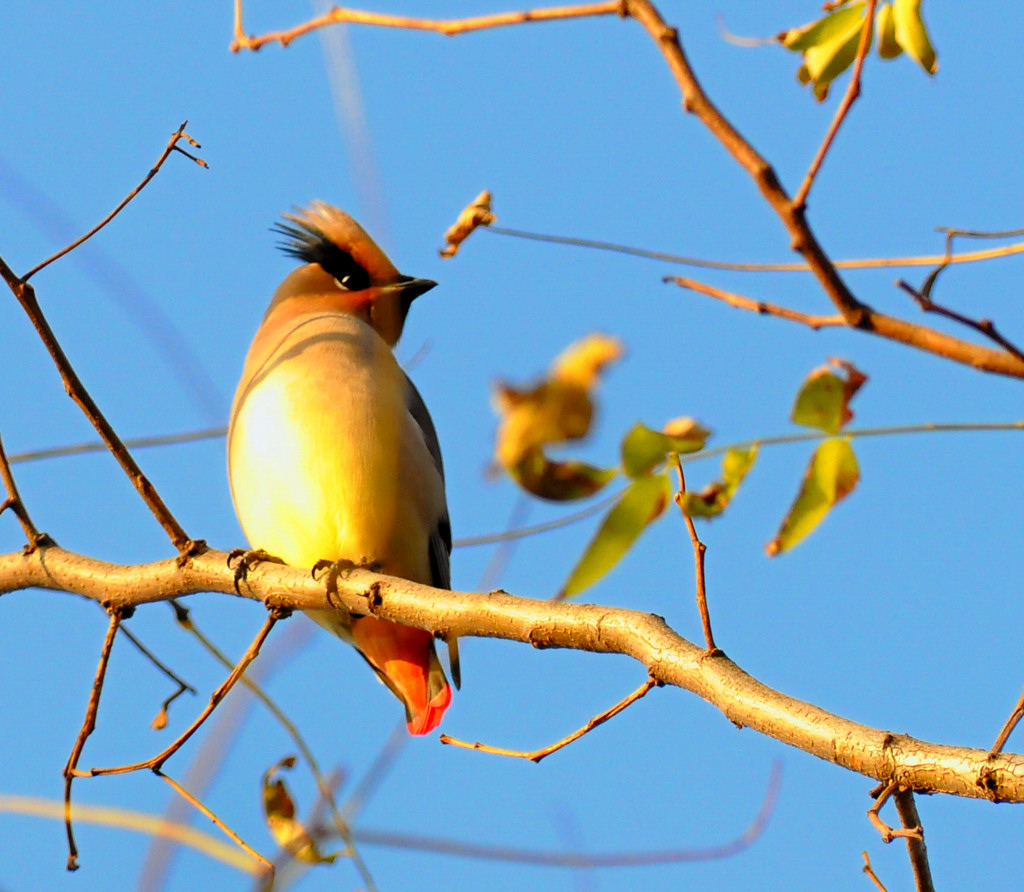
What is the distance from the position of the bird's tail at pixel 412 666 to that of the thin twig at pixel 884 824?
8.17 feet

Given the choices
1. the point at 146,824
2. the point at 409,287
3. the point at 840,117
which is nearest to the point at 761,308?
the point at 840,117

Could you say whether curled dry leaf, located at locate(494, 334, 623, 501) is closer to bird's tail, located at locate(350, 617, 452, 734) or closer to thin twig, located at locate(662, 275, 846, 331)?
thin twig, located at locate(662, 275, 846, 331)

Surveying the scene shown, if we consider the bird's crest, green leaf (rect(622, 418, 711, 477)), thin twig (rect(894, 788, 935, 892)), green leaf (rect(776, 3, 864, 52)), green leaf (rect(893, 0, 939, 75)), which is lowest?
thin twig (rect(894, 788, 935, 892))

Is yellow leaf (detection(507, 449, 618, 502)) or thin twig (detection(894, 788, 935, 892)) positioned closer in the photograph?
thin twig (detection(894, 788, 935, 892))

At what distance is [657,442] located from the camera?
220cm

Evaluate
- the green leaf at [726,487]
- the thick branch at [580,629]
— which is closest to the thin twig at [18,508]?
the thick branch at [580,629]

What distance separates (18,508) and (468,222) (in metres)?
1.41

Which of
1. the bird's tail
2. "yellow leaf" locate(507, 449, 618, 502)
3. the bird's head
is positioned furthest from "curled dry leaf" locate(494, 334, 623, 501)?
the bird's head

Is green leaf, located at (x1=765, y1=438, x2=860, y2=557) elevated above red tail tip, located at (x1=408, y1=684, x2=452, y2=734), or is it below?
below

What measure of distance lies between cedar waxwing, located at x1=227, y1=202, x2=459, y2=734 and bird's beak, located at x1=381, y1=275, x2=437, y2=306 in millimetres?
355

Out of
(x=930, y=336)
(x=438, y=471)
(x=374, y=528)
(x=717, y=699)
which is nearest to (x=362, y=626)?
(x=374, y=528)

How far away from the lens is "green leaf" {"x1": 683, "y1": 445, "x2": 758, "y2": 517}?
2225 mm

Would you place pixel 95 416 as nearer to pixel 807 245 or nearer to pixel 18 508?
pixel 18 508

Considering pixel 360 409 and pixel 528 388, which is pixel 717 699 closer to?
pixel 528 388
